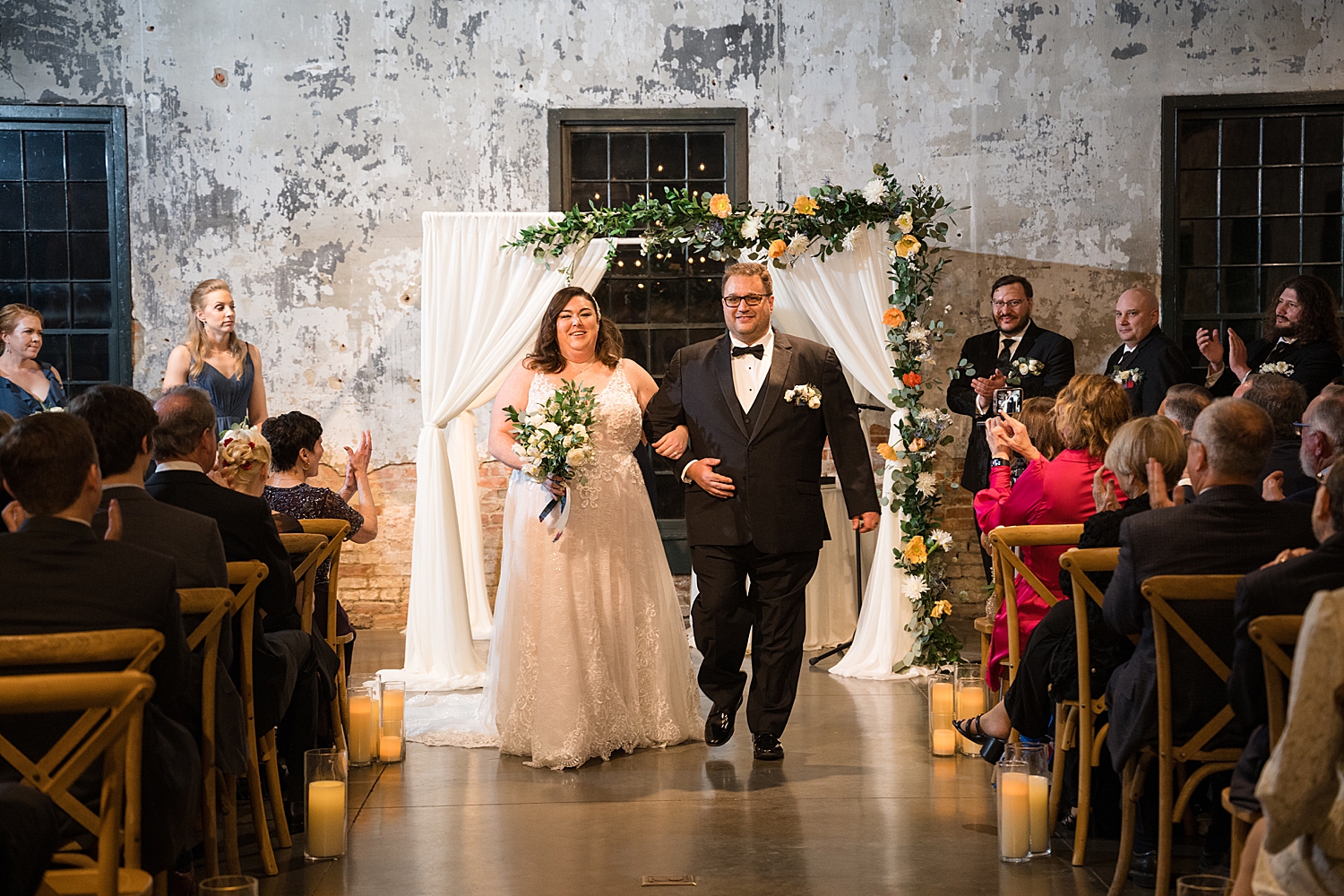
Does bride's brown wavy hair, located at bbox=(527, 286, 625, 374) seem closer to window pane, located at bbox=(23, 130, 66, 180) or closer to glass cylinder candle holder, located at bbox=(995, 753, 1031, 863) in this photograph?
glass cylinder candle holder, located at bbox=(995, 753, 1031, 863)

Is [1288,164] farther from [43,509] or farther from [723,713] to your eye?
[43,509]

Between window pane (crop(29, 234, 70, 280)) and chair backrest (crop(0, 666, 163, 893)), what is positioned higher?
window pane (crop(29, 234, 70, 280))

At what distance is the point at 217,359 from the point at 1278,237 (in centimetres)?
696

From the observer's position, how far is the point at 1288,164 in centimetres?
887

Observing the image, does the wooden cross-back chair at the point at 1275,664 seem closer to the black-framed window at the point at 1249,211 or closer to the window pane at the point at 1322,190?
the black-framed window at the point at 1249,211

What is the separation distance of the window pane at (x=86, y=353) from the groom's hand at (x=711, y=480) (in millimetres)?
5475

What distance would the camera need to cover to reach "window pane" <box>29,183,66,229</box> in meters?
8.80

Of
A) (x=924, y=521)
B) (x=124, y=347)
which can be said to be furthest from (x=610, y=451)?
(x=124, y=347)

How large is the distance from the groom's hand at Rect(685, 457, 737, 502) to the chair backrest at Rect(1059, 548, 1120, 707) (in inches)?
52.9

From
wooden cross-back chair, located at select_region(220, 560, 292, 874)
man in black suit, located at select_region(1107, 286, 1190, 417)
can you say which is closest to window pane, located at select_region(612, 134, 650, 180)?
man in black suit, located at select_region(1107, 286, 1190, 417)

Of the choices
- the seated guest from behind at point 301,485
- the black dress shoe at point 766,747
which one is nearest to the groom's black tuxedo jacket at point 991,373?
the black dress shoe at point 766,747

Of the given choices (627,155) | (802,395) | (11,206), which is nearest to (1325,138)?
(627,155)

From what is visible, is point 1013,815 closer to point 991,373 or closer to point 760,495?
point 760,495

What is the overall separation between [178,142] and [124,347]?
141cm
